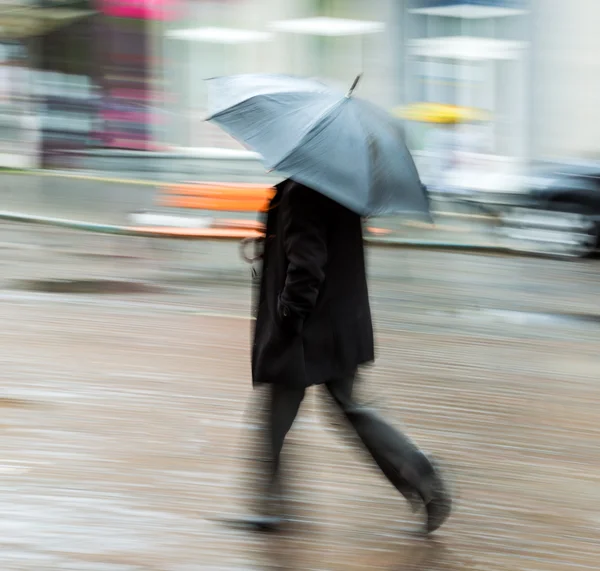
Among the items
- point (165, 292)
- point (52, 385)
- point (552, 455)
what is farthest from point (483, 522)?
point (165, 292)

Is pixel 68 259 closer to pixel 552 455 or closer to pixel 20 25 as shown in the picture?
pixel 552 455

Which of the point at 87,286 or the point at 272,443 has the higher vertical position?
the point at 272,443

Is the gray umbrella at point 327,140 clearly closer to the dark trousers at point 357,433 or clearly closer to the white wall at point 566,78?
the dark trousers at point 357,433

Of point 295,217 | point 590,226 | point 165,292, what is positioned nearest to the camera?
point 295,217

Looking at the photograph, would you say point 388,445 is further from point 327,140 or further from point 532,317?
point 532,317

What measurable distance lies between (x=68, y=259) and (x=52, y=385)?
5893mm

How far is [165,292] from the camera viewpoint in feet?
35.7

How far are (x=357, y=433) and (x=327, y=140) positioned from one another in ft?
3.85

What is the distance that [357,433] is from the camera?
183 inches

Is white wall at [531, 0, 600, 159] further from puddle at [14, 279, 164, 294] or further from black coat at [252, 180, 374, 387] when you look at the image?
black coat at [252, 180, 374, 387]

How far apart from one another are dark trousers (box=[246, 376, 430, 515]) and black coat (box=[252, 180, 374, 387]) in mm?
120

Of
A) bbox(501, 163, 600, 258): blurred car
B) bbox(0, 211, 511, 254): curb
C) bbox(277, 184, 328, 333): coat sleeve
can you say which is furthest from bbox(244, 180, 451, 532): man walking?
bbox(501, 163, 600, 258): blurred car

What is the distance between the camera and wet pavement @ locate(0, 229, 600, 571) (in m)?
4.65

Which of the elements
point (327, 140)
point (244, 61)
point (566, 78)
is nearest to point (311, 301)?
point (327, 140)
